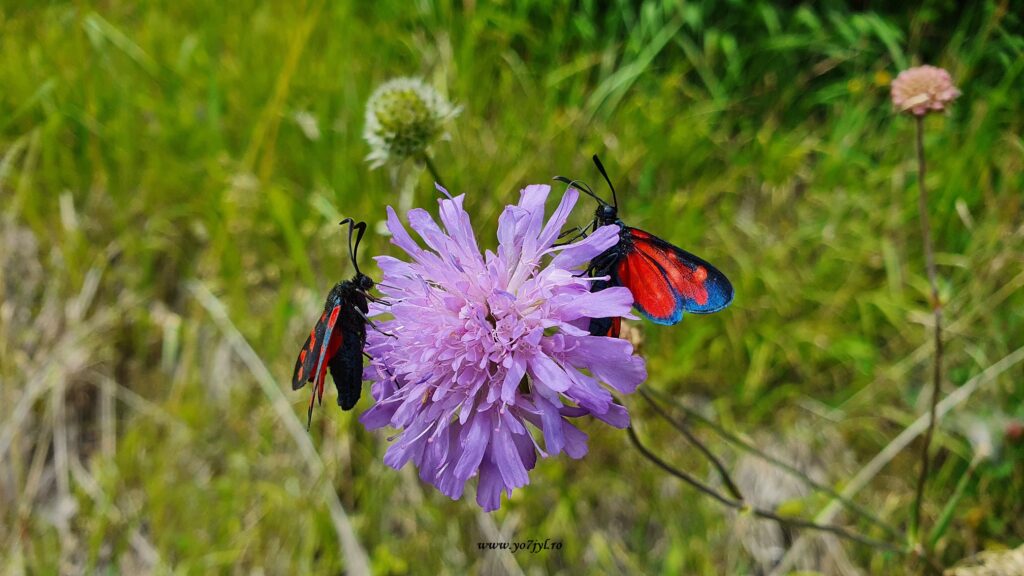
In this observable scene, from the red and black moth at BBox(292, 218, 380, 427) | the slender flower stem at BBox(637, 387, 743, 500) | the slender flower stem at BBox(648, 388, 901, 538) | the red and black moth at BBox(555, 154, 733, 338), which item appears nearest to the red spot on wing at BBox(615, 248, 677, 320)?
the red and black moth at BBox(555, 154, 733, 338)

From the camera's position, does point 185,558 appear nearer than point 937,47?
Yes

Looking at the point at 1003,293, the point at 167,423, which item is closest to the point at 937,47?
the point at 1003,293

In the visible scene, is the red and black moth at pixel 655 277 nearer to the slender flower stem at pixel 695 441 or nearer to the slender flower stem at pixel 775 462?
the slender flower stem at pixel 695 441

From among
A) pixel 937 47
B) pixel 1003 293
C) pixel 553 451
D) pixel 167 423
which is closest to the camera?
pixel 553 451

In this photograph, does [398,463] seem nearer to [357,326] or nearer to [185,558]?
[357,326]

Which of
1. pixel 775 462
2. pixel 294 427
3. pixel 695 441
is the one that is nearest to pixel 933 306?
pixel 775 462

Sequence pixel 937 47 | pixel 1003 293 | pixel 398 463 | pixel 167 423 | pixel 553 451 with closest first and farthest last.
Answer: pixel 553 451, pixel 398 463, pixel 1003 293, pixel 167 423, pixel 937 47

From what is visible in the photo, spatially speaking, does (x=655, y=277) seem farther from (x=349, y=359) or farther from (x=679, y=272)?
(x=349, y=359)
